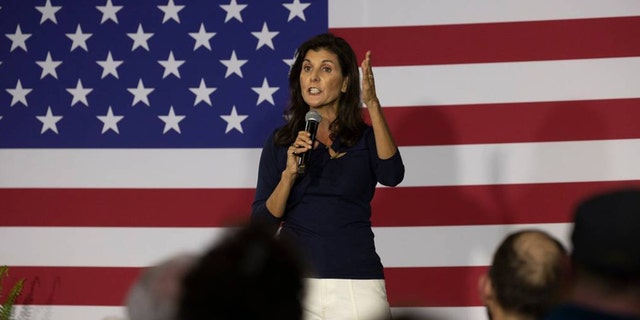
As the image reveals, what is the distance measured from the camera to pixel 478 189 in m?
3.67

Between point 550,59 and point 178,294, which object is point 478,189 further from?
point 178,294

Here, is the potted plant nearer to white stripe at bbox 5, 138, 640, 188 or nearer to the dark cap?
white stripe at bbox 5, 138, 640, 188

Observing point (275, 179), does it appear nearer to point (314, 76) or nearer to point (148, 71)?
point (314, 76)

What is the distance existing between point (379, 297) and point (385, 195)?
1.18m

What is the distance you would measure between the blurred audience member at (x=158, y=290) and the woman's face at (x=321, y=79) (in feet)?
5.70

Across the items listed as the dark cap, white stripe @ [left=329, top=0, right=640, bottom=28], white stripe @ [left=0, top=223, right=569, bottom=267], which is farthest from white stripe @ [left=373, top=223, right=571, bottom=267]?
the dark cap

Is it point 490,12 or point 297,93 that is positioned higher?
point 490,12

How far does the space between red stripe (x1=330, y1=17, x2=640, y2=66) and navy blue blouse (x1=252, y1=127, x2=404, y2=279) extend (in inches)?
43.3

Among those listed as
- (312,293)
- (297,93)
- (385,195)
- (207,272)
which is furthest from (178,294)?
(385,195)

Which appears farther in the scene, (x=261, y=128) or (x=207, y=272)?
(x=261, y=128)

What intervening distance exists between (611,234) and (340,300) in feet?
4.87

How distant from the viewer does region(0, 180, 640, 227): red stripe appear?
3.64 metres

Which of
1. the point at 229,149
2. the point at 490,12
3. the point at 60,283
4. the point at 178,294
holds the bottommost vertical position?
the point at 60,283

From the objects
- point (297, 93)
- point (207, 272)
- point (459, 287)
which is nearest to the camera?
point (207, 272)
